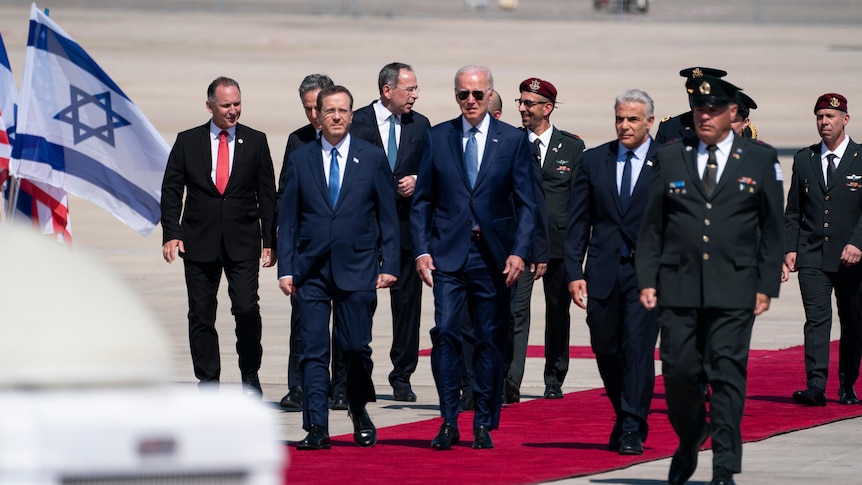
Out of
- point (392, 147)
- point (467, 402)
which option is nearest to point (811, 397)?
point (467, 402)

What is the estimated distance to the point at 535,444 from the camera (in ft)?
32.2

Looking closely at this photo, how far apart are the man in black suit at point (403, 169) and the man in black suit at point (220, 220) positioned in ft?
2.73

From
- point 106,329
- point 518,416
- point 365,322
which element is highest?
point 106,329

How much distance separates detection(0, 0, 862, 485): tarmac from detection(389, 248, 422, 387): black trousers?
0.79 feet

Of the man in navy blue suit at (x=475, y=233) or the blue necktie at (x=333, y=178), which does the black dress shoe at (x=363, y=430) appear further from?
the blue necktie at (x=333, y=178)

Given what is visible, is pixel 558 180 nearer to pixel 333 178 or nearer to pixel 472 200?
pixel 472 200

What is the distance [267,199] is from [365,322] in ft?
6.30

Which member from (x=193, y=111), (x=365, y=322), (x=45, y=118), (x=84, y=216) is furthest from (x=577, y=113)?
(x=365, y=322)

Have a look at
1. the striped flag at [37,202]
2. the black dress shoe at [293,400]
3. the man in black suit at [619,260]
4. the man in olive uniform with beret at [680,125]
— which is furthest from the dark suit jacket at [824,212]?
the striped flag at [37,202]

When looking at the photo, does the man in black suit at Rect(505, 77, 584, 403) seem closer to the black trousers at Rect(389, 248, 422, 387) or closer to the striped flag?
the black trousers at Rect(389, 248, 422, 387)

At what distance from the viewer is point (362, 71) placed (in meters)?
47.4

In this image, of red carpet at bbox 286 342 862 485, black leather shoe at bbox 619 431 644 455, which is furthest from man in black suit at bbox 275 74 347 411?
black leather shoe at bbox 619 431 644 455

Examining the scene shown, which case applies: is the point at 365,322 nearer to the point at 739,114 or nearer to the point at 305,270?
the point at 305,270

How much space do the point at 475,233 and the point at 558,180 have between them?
2.67m
